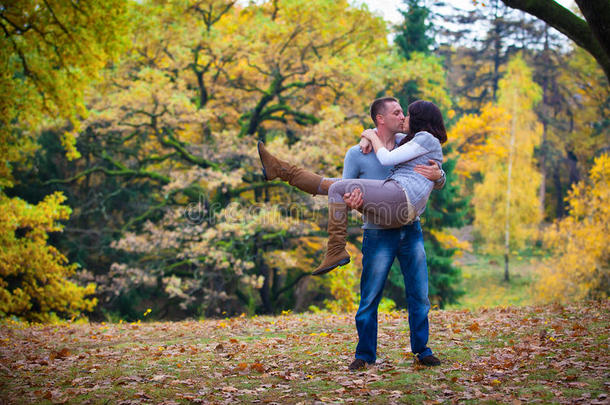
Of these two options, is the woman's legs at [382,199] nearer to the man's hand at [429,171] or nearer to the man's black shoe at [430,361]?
the man's hand at [429,171]

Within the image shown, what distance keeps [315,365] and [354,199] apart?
5.10ft

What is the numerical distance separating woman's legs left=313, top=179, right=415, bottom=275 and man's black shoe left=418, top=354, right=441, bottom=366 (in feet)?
3.54

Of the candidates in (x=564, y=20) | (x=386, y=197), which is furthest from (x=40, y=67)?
(x=564, y=20)

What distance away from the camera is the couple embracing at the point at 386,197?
13.4 ft

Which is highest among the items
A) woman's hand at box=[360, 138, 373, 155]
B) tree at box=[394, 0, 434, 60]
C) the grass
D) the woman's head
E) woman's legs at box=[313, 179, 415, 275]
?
tree at box=[394, 0, 434, 60]

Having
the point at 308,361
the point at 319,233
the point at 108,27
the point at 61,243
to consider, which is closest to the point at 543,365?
the point at 308,361

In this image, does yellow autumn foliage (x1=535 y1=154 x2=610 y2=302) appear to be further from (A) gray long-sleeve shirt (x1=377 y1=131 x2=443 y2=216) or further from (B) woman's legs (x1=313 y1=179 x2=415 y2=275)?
(B) woman's legs (x1=313 y1=179 x2=415 y2=275)

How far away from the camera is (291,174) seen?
4.50 m

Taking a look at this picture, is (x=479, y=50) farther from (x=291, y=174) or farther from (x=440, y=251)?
(x=291, y=174)

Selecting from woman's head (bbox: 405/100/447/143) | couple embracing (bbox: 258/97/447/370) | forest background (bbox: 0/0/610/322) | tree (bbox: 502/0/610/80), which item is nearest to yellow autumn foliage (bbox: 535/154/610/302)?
forest background (bbox: 0/0/610/322)

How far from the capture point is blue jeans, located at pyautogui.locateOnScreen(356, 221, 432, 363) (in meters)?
4.32

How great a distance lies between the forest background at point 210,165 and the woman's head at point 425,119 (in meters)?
8.06

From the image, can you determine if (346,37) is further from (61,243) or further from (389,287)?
(61,243)

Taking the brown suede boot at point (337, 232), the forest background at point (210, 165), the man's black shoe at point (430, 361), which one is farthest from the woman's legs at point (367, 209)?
the forest background at point (210, 165)
